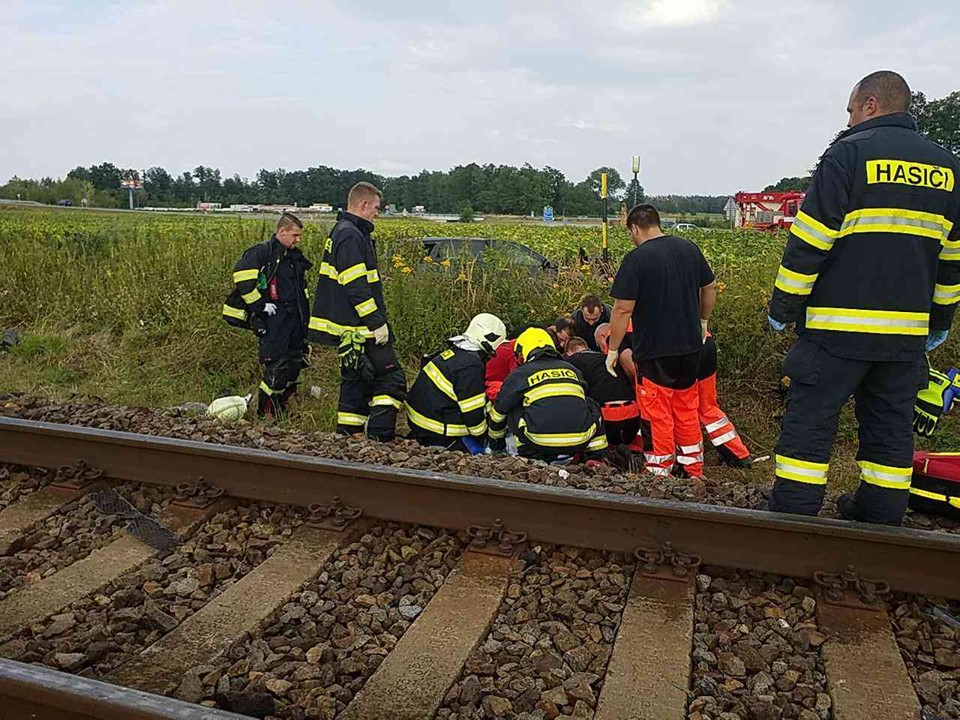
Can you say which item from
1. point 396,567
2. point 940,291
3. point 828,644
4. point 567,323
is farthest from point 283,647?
point 567,323

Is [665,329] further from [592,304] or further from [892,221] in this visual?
[892,221]

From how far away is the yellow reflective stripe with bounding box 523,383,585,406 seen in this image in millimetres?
5422

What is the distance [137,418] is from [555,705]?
4328mm

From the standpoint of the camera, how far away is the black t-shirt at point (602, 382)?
6258mm

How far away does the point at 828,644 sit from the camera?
9.67 ft

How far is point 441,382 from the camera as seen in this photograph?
18.9 feet

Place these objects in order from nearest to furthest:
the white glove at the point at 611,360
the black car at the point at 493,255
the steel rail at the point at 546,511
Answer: the steel rail at the point at 546,511
the white glove at the point at 611,360
the black car at the point at 493,255

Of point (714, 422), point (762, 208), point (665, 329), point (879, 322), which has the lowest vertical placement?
point (714, 422)

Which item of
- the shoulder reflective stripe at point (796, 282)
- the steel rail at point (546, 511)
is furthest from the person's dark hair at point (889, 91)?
the steel rail at point (546, 511)

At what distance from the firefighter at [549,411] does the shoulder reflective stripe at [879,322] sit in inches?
83.5

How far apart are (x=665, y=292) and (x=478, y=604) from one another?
3002mm

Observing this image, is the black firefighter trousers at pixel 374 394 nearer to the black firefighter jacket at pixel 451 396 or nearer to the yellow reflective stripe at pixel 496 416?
the black firefighter jacket at pixel 451 396

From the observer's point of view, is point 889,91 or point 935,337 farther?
point 935,337

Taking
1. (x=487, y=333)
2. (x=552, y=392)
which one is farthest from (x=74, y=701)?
(x=487, y=333)
